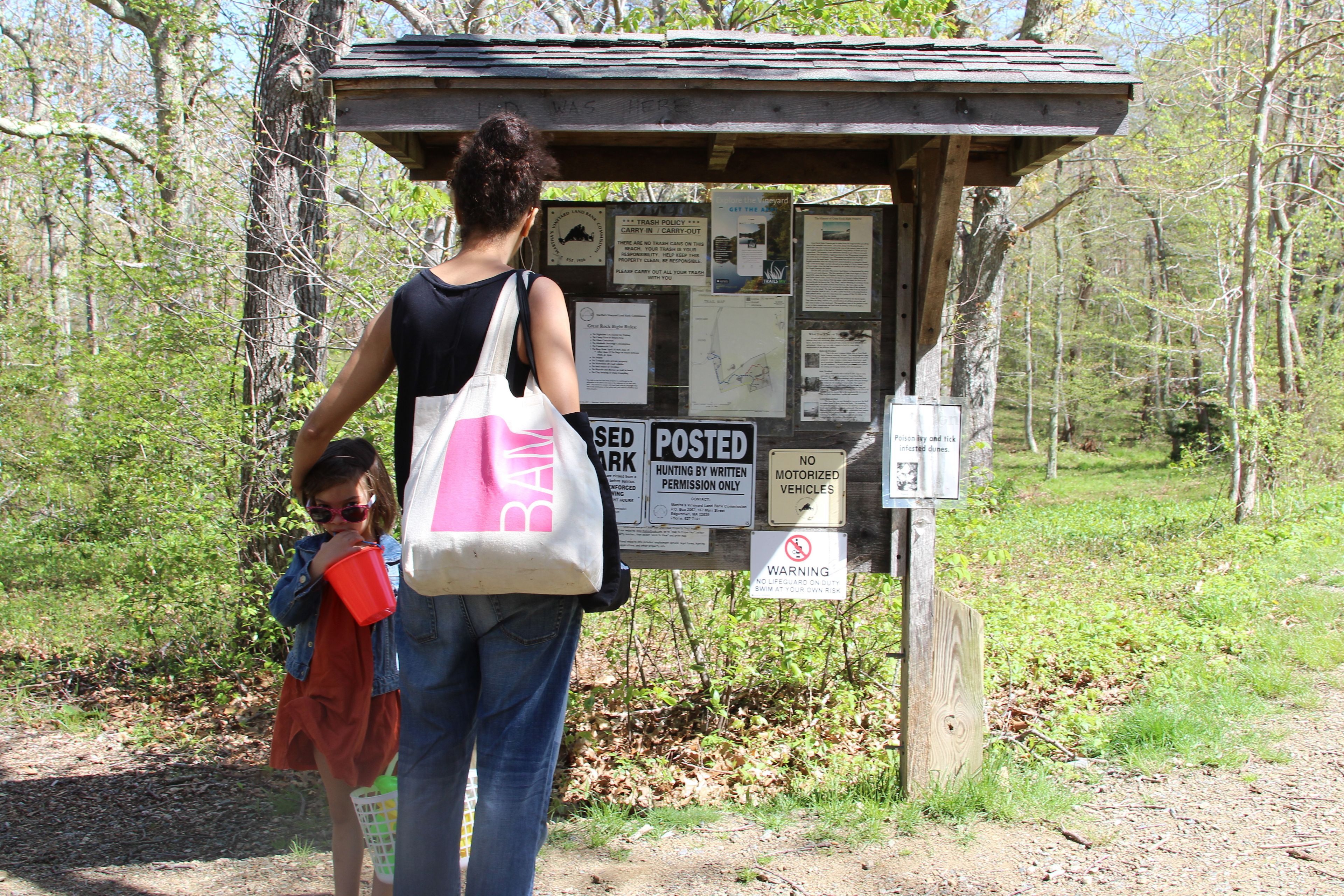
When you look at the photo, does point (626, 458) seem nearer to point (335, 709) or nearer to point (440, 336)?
point (335, 709)

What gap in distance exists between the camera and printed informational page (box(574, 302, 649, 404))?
3.79 metres

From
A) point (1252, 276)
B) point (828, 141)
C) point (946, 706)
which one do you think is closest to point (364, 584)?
point (946, 706)

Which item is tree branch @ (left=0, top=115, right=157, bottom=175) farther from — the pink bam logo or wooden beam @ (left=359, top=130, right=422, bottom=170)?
the pink bam logo

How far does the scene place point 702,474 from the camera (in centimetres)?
378

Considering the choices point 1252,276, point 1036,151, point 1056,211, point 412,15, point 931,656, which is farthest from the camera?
point 1056,211

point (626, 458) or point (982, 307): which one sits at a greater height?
point (982, 307)

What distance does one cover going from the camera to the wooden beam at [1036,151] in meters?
3.30

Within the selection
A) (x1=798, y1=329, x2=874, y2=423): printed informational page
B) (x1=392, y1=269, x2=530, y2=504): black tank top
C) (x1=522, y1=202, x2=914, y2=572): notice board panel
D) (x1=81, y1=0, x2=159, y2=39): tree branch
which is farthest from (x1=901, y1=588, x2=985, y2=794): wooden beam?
(x1=81, y1=0, x2=159, y2=39): tree branch

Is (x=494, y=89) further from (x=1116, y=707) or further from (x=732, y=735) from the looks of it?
(x=1116, y=707)

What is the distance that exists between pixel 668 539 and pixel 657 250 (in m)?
1.15

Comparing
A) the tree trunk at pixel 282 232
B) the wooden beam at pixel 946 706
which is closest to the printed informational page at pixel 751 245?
the wooden beam at pixel 946 706

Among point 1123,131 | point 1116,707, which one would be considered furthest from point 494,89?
point 1116,707

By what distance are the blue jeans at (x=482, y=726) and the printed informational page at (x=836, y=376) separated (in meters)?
1.91

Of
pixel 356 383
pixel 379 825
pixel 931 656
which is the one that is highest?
pixel 356 383
